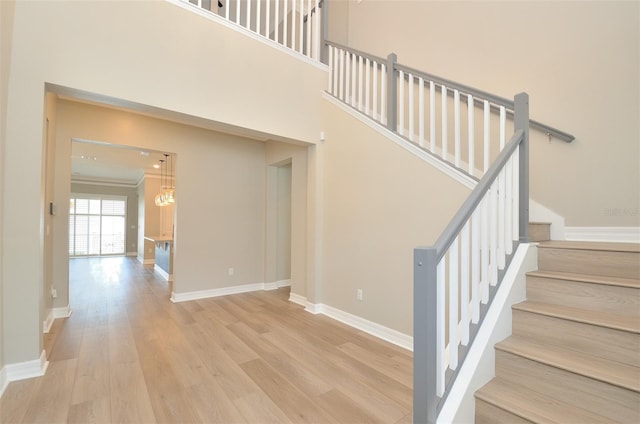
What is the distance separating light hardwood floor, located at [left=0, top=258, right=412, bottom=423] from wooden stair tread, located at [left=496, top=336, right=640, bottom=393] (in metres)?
0.81

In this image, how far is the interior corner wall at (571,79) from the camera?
2410 millimetres

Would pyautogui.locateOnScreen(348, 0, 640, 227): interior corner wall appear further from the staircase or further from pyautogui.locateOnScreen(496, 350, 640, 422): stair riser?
pyautogui.locateOnScreen(496, 350, 640, 422): stair riser

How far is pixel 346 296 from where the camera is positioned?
3.50 meters

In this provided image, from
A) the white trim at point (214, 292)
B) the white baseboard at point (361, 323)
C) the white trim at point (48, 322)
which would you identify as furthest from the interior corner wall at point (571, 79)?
the white trim at point (48, 322)

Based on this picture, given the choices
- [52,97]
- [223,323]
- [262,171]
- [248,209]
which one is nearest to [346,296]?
[223,323]

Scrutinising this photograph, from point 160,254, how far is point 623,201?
7.75m

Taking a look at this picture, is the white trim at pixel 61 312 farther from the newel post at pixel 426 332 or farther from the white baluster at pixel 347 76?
the white baluster at pixel 347 76

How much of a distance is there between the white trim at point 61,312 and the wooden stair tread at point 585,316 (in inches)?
189

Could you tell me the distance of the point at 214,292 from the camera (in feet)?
15.1

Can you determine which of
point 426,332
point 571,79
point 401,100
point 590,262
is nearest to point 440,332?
point 426,332

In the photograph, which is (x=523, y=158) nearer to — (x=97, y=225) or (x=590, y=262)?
(x=590, y=262)

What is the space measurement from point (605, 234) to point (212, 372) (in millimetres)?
3528

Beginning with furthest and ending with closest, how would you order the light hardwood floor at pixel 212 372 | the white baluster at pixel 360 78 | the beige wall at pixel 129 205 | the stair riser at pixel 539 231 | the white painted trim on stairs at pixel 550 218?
the beige wall at pixel 129 205 < the white baluster at pixel 360 78 < the white painted trim on stairs at pixel 550 218 < the stair riser at pixel 539 231 < the light hardwood floor at pixel 212 372

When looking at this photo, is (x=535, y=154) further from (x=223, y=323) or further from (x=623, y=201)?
(x=223, y=323)
